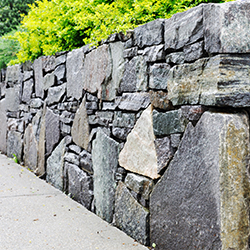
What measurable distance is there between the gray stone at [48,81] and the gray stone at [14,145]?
5.58 feet

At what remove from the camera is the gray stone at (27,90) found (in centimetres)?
630

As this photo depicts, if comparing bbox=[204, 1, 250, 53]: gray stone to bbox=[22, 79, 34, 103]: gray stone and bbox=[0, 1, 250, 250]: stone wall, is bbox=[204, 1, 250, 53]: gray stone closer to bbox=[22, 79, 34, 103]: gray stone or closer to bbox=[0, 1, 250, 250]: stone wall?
bbox=[0, 1, 250, 250]: stone wall

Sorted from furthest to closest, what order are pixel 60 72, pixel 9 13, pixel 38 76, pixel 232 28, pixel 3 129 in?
1. pixel 9 13
2. pixel 3 129
3. pixel 38 76
4. pixel 60 72
5. pixel 232 28

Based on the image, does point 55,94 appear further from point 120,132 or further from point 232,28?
point 232,28

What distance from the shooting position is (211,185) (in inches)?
90.3

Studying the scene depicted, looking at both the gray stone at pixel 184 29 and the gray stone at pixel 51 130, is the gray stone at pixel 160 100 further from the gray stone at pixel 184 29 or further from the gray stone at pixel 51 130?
the gray stone at pixel 51 130

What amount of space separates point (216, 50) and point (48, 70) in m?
3.77

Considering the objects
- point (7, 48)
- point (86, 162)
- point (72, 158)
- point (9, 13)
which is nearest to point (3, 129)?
point (7, 48)

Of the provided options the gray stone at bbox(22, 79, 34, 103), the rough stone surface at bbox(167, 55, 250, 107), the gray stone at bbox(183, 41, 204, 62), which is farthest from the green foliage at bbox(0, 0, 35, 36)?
the rough stone surface at bbox(167, 55, 250, 107)

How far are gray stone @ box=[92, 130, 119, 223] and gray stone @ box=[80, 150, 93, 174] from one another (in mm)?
128

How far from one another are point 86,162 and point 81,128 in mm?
456

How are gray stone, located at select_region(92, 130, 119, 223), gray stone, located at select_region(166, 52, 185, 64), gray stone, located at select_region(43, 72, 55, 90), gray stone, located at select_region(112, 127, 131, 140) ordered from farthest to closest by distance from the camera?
gray stone, located at select_region(43, 72, 55, 90) < gray stone, located at select_region(92, 130, 119, 223) < gray stone, located at select_region(112, 127, 131, 140) < gray stone, located at select_region(166, 52, 185, 64)

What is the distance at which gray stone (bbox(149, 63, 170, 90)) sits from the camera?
2.76 metres

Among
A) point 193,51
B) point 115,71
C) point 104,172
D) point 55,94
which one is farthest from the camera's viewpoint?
point 55,94
